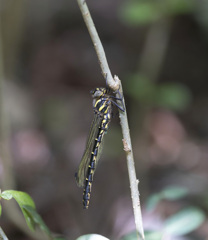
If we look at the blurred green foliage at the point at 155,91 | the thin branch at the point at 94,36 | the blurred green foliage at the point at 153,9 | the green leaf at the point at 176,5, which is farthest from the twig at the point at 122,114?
the green leaf at the point at 176,5

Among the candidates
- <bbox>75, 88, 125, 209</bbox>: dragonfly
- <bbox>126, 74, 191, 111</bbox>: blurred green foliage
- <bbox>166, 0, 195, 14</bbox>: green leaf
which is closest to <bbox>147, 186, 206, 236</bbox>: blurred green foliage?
<bbox>75, 88, 125, 209</bbox>: dragonfly

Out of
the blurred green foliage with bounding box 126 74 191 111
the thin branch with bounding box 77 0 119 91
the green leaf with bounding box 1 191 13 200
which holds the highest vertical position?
the blurred green foliage with bounding box 126 74 191 111

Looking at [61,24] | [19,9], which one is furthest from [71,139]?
[61,24]

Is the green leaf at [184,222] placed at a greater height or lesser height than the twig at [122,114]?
lesser

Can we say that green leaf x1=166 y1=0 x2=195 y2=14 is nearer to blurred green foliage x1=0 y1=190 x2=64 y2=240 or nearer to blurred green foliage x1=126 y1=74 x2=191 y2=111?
blurred green foliage x1=126 y1=74 x2=191 y2=111

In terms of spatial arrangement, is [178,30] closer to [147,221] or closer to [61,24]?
[61,24]

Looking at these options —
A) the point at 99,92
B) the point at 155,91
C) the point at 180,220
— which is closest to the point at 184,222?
the point at 180,220

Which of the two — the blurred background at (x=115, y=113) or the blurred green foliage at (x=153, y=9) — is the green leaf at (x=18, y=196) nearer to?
the blurred background at (x=115, y=113)
